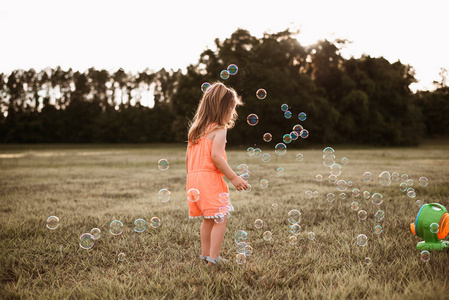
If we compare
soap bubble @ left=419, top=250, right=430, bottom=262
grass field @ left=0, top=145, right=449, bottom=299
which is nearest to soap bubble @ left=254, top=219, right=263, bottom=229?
grass field @ left=0, top=145, right=449, bottom=299

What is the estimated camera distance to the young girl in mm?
3023

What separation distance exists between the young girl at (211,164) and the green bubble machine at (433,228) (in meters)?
1.84

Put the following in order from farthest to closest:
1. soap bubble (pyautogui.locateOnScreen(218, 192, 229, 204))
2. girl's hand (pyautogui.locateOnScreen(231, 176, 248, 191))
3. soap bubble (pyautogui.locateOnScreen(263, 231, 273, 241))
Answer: soap bubble (pyautogui.locateOnScreen(263, 231, 273, 241)) < soap bubble (pyautogui.locateOnScreen(218, 192, 229, 204)) < girl's hand (pyautogui.locateOnScreen(231, 176, 248, 191))

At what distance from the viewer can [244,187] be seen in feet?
9.68

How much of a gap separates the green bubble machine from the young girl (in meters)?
1.84

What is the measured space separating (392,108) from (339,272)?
39290 mm

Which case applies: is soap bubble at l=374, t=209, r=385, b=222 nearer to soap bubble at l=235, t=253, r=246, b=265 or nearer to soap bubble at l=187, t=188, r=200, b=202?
soap bubble at l=235, t=253, r=246, b=265

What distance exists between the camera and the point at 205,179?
3.08 meters

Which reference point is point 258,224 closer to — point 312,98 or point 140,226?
point 140,226

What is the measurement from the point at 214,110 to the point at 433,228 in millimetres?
2355

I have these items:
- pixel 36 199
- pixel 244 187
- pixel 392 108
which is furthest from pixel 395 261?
pixel 392 108

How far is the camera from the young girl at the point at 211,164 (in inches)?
119

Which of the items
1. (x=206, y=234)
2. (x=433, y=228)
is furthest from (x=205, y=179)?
A: (x=433, y=228)

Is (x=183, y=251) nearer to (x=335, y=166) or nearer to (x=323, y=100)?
(x=335, y=166)
